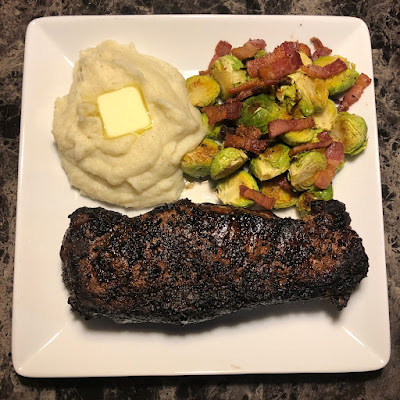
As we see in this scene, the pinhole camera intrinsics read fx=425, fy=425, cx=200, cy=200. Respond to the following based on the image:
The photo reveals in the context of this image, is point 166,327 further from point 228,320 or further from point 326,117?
point 326,117

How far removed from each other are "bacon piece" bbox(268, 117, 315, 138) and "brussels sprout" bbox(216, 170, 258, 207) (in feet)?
1.46

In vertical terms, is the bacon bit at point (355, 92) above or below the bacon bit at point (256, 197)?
above

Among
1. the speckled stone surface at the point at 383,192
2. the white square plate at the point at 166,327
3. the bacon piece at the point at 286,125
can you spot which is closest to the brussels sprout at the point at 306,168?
the bacon piece at the point at 286,125

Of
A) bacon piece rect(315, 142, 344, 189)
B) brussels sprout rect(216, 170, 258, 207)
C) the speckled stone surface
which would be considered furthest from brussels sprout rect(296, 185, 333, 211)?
the speckled stone surface

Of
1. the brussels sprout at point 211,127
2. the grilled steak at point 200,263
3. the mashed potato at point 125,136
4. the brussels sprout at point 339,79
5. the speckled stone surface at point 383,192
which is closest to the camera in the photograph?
the grilled steak at point 200,263

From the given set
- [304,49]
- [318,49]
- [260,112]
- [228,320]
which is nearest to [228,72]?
[260,112]

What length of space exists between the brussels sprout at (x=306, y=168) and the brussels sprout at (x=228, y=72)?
2.85 ft

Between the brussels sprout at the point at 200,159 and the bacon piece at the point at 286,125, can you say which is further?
the brussels sprout at the point at 200,159

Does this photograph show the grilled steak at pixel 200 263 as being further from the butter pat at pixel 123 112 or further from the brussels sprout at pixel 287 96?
the brussels sprout at pixel 287 96

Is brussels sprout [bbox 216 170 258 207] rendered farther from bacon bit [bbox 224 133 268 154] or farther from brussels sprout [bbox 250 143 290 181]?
bacon bit [bbox 224 133 268 154]

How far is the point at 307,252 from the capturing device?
3477 millimetres

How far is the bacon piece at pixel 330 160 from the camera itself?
3.83m

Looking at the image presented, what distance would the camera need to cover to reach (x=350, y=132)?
12.5 feet

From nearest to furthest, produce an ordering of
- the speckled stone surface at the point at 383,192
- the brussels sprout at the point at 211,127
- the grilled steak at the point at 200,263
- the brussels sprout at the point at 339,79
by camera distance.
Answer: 1. the grilled steak at the point at 200,263
2. the brussels sprout at the point at 339,79
3. the brussels sprout at the point at 211,127
4. the speckled stone surface at the point at 383,192
